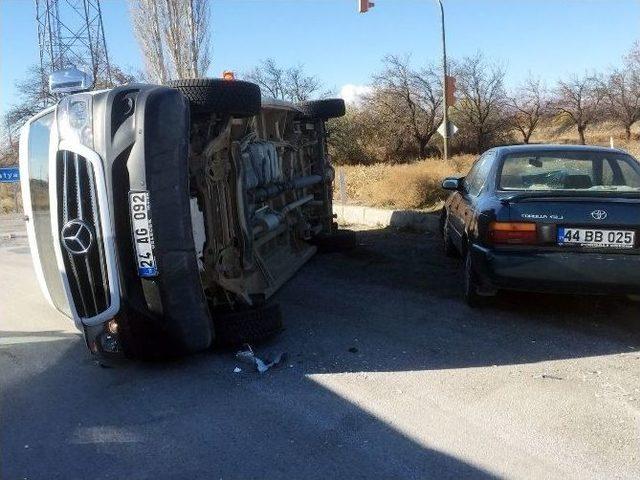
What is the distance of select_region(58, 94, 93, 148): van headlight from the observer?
359cm

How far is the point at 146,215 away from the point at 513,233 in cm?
274

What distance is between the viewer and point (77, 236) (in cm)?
367

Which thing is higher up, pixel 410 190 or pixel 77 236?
pixel 77 236

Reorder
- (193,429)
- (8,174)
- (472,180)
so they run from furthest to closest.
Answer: (8,174) → (472,180) → (193,429)

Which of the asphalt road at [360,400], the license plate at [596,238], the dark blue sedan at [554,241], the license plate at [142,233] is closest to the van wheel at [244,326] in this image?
the asphalt road at [360,400]

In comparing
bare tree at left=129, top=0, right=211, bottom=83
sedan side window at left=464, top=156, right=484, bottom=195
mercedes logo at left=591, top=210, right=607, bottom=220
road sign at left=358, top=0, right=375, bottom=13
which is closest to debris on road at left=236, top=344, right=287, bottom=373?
mercedes logo at left=591, top=210, right=607, bottom=220

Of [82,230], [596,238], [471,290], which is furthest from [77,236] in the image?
[596,238]

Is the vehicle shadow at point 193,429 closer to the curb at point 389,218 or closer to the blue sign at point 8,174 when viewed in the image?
the curb at point 389,218

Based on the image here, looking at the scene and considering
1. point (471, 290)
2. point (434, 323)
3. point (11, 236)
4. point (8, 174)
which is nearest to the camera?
point (434, 323)

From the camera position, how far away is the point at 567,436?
292cm

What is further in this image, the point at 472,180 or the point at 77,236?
the point at 472,180

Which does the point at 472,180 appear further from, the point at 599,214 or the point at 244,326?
the point at 244,326

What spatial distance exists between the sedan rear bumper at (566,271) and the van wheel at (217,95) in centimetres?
224

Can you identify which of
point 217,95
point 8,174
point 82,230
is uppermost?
point 217,95
